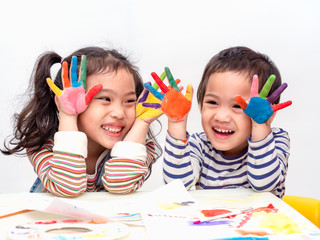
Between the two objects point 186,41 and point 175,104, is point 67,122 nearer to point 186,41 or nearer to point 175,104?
point 175,104

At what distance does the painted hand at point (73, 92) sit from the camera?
3.27 feet

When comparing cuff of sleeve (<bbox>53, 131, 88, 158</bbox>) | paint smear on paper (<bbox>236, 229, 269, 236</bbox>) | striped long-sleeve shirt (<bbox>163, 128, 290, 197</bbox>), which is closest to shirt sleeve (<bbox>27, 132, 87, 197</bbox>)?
cuff of sleeve (<bbox>53, 131, 88, 158</bbox>)

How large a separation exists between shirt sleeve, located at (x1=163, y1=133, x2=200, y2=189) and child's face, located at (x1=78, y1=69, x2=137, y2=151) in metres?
0.15

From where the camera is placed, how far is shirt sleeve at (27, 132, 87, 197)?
3.02 ft

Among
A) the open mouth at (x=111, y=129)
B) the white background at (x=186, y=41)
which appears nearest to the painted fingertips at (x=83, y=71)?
the open mouth at (x=111, y=129)

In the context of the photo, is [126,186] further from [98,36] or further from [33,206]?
[98,36]

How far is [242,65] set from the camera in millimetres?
1078

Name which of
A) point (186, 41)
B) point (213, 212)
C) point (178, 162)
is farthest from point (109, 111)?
point (186, 41)

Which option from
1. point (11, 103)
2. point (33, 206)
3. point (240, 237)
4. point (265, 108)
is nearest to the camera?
point (240, 237)

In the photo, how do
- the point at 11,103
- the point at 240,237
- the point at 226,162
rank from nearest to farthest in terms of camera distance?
the point at 240,237 < the point at 226,162 < the point at 11,103

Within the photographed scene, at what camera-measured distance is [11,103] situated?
72.7 inches

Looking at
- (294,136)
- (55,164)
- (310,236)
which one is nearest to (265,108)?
(310,236)

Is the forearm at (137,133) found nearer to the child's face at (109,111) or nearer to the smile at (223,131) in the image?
the child's face at (109,111)

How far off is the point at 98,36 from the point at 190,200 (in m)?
1.43
